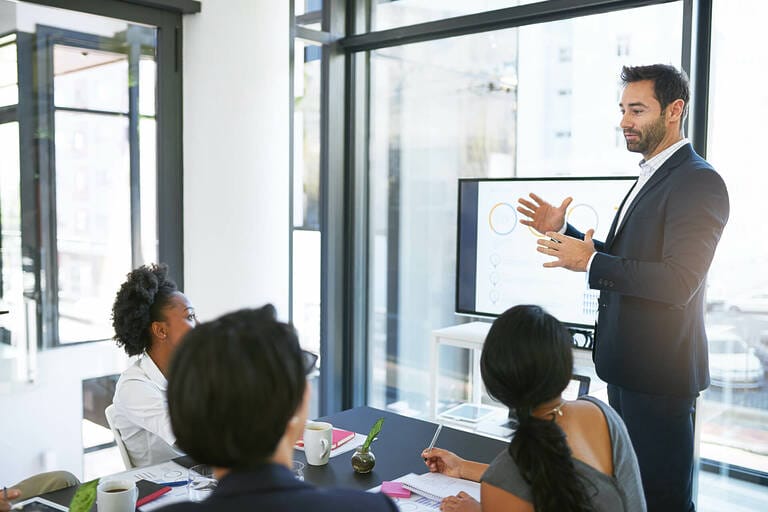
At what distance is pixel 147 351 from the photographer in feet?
7.41

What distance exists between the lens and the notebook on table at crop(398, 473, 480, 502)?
1.71 meters

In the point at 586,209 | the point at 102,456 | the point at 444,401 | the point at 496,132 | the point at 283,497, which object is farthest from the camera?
the point at 444,401

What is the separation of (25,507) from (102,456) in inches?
79.2

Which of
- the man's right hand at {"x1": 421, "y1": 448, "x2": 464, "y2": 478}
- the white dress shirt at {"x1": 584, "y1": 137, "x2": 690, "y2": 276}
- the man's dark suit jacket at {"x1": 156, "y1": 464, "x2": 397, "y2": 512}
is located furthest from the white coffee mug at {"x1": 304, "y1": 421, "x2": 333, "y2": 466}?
the white dress shirt at {"x1": 584, "y1": 137, "x2": 690, "y2": 276}

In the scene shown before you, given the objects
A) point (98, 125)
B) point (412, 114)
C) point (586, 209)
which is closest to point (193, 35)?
point (98, 125)

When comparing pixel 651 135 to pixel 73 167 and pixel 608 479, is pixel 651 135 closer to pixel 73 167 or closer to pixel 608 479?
pixel 608 479

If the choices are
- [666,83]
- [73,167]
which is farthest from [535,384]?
[73,167]

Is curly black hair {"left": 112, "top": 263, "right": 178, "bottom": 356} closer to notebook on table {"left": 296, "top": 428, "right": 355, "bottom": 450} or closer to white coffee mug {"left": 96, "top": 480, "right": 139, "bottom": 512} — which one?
notebook on table {"left": 296, "top": 428, "right": 355, "bottom": 450}

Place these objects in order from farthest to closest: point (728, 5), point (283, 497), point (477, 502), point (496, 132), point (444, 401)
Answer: point (444, 401) < point (496, 132) < point (728, 5) < point (477, 502) < point (283, 497)

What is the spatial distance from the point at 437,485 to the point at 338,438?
405 mm

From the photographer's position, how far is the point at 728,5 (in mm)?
3012

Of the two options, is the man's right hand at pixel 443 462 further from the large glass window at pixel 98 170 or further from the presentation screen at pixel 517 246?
the large glass window at pixel 98 170

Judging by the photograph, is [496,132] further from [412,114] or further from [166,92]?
[166,92]

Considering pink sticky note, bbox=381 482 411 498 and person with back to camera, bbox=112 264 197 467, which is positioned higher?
person with back to camera, bbox=112 264 197 467
